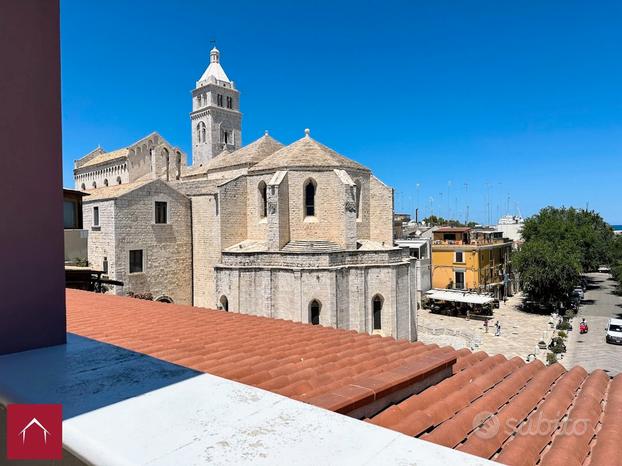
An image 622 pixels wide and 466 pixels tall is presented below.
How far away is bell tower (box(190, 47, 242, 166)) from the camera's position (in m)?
49.9

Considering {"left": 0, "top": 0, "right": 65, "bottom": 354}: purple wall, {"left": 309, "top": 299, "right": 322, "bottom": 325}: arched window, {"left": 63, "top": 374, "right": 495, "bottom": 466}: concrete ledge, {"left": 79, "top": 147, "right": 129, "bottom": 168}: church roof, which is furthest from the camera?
{"left": 79, "top": 147, "right": 129, "bottom": 168}: church roof

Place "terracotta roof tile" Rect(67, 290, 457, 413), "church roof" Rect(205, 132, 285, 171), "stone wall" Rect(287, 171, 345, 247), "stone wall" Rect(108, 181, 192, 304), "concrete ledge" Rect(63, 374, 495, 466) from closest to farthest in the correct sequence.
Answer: "concrete ledge" Rect(63, 374, 495, 466), "terracotta roof tile" Rect(67, 290, 457, 413), "stone wall" Rect(108, 181, 192, 304), "stone wall" Rect(287, 171, 345, 247), "church roof" Rect(205, 132, 285, 171)

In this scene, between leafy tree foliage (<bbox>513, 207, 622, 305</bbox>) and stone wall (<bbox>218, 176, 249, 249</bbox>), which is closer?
stone wall (<bbox>218, 176, 249, 249</bbox>)

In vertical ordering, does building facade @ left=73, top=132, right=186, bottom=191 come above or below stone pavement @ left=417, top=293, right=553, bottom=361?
above

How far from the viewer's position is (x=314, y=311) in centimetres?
1980

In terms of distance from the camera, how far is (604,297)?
4219 centimetres

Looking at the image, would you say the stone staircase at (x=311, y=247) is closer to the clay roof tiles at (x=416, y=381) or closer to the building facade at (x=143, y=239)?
the building facade at (x=143, y=239)

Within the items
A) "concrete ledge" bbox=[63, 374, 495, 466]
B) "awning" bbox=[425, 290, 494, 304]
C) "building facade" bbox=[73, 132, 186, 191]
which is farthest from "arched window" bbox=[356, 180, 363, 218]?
"concrete ledge" bbox=[63, 374, 495, 466]

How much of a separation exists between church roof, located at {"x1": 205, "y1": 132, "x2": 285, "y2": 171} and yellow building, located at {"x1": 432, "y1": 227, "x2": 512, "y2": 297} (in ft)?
63.8

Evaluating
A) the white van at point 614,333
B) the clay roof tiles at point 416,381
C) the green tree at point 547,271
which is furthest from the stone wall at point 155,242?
the green tree at point 547,271

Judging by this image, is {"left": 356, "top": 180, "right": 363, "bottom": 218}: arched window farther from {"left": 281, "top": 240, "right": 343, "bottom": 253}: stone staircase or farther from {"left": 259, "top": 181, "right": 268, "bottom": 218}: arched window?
{"left": 259, "top": 181, "right": 268, "bottom": 218}: arched window

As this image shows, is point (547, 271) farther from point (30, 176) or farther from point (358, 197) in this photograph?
point (30, 176)

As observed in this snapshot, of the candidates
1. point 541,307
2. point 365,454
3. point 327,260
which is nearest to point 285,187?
point 327,260

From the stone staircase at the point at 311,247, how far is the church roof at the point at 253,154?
298 inches
